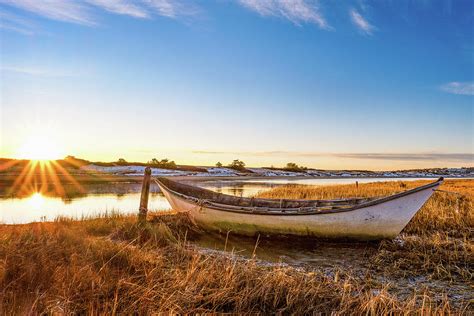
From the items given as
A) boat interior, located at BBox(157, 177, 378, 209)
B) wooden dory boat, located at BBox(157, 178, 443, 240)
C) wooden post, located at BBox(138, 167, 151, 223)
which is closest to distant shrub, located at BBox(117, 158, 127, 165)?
boat interior, located at BBox(157, 177, 378, 209)

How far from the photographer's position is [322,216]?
9203 mm

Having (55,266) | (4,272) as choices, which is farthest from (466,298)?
(4,272)

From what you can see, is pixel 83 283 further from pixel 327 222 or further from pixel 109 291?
pixel 327 222

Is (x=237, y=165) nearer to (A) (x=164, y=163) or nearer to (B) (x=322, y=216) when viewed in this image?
(A) (x=164, y=163)

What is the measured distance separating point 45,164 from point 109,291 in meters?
57.7

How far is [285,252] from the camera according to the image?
8617mm

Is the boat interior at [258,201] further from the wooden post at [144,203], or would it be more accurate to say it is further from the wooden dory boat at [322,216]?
the wooden post at [144,203]

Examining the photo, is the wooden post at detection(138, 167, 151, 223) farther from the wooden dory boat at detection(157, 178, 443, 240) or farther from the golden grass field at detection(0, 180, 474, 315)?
the golden grass field at detection(0, 180, 474, 315)

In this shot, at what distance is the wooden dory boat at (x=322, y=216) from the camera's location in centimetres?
847

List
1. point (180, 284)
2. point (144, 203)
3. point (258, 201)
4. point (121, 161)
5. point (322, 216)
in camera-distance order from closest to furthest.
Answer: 1. point (180, 284)
2. point (322, 216)
3. point (144, 203)
4. point (258, 201)
5. point (121, 161)

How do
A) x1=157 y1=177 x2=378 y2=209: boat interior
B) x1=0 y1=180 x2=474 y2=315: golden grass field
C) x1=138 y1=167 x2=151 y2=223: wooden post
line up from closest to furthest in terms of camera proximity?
1. x1=0 y1=180 x2=474 y2=315: golden grass field
2. x1=138 y1=167 x2=151 y2=223: wooden post
3. x1=157 y1=177 x2=378 y2=209: boat interior

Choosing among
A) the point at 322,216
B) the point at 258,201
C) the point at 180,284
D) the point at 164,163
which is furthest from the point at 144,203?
the point at 164,163

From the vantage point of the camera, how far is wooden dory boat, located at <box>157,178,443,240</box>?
8.47 metres

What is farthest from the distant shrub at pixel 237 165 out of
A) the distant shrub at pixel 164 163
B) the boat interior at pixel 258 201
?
the boat interior at pixel 258 201
